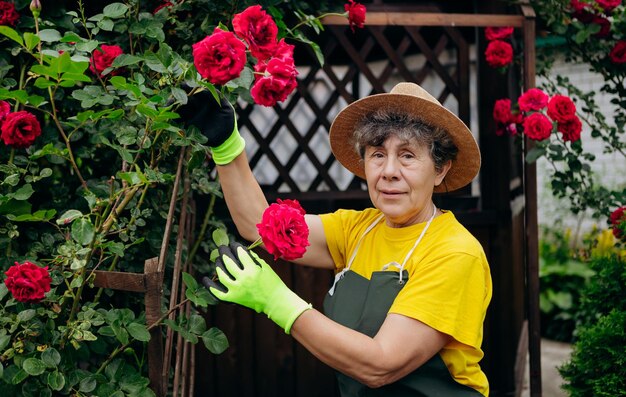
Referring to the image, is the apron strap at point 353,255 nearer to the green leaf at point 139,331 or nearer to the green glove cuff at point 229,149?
the green glove cuff at point 229,149

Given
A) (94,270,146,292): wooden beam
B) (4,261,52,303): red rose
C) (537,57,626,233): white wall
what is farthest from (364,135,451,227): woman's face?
(537,57,626,233): white wall

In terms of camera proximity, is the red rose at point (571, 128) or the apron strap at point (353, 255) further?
the red rose at point (571, 128)

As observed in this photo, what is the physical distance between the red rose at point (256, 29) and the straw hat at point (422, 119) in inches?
16.3

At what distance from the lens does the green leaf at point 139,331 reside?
192 centimetres

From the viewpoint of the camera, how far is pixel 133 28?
2.30 metres

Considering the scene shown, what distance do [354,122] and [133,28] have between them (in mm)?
791

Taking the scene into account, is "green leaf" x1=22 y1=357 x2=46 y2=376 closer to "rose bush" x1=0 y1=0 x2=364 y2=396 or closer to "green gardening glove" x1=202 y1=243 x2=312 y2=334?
"rose bush" x1=0 y1=0 x2=364 y2=396

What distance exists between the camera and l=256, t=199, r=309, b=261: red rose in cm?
170

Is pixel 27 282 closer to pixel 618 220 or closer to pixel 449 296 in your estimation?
pixel 449 296

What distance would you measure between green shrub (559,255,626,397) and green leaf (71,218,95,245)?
2.24m

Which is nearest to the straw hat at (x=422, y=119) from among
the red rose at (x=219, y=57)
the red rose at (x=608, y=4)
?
the red rose at (x=219, y=57)

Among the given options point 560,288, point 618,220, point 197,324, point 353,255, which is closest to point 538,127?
point 618,220

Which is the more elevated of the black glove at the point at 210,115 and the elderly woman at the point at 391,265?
the black glove at the point at 210,115

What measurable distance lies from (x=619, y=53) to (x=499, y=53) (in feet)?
2.03
